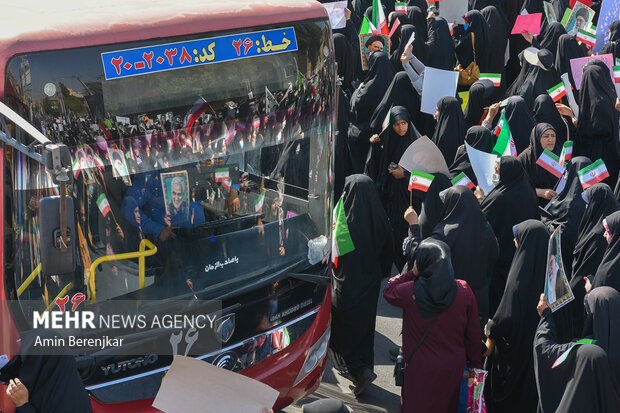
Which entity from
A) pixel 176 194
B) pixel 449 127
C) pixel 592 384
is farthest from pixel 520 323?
pixel 449 127

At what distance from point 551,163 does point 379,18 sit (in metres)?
3.70

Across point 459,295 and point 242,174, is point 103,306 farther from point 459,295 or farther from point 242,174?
Result: point 459,295

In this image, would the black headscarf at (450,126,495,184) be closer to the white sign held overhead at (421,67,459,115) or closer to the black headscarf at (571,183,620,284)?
the white sign held overhead at (421,67,459,115)

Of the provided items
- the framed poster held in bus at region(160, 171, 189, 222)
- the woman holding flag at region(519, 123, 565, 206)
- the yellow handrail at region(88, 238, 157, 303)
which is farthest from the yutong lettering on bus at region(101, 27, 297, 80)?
the woman holding flag at region(519, 123, 565, 206)

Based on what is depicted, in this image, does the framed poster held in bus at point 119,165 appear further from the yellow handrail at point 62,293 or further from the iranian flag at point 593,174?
the iranian flag at point 593,174

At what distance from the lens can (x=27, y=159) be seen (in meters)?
3.59

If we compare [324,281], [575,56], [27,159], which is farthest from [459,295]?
[575,56]

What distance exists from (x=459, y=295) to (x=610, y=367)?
105 centimetres

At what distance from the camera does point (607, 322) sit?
3.95 meters

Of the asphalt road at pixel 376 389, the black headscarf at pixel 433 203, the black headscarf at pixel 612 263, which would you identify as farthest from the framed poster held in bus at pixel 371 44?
the black headscarf at pixel 612 263

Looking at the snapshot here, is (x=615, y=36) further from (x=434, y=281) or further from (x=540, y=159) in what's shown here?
(x=434, y=281)

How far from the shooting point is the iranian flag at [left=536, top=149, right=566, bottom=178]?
23.2 ft

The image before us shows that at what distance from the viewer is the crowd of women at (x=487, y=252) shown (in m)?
4.34

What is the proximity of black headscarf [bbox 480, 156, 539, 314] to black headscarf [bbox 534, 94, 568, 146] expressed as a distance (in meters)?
2.26
